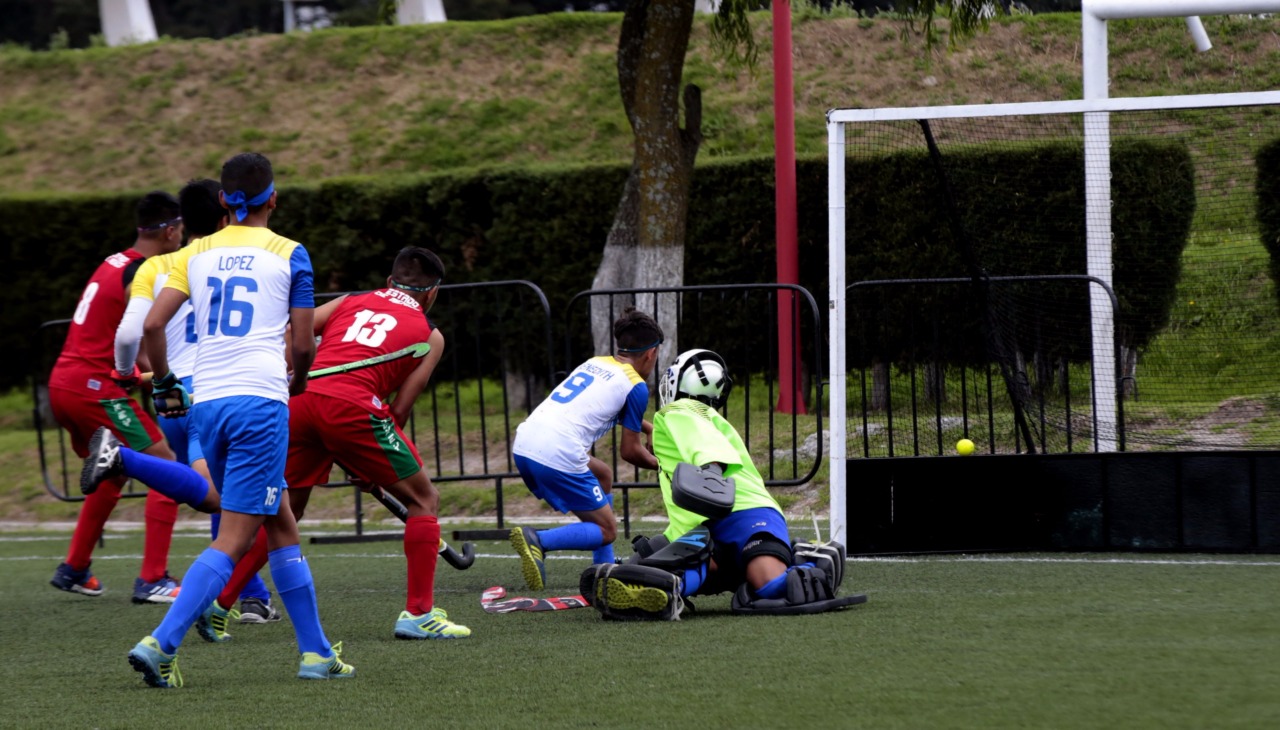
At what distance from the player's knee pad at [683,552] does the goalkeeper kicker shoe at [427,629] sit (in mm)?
802

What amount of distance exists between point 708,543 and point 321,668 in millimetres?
1764

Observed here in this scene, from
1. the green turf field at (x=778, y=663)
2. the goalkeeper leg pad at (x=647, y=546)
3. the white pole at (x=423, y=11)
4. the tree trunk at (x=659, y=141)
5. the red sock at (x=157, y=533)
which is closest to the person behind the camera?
the green turf field at (x=778, y=663)

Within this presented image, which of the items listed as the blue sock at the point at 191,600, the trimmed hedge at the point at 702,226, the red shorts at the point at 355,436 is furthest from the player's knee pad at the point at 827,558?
the trimmed hedge at the point at 702,226

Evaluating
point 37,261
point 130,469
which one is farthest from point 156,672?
point 37,261

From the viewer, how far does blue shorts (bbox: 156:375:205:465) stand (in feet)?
24.6

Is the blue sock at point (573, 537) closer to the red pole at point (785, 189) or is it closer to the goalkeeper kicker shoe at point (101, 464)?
the goalkeeper kicker shoe at point (101, 464)

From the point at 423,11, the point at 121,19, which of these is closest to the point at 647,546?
the point at 423,11

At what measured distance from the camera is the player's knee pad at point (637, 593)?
6.06 m

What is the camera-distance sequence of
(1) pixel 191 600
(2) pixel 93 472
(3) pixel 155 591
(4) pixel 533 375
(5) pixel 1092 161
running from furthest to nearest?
1. (4) pixel 533 375
2. (5) pixel 1092 161
3. (3) pixel 155 591
4. (2) pixel 93 472
5. (1) pixel 191 600

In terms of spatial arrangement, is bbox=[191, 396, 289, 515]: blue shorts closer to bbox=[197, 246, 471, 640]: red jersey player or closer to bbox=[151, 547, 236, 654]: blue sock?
bbox=[151, 547, 236, 654]: blue sock

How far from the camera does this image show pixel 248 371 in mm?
5043

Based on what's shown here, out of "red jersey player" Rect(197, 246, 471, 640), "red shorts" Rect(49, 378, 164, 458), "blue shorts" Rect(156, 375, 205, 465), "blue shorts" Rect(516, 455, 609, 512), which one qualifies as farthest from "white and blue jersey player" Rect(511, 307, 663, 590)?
"red shorts" Rect(49, 378, 164, 458)

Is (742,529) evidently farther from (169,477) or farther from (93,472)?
(93,472)

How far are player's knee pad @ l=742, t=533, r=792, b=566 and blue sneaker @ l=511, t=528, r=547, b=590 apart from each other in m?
1.12
